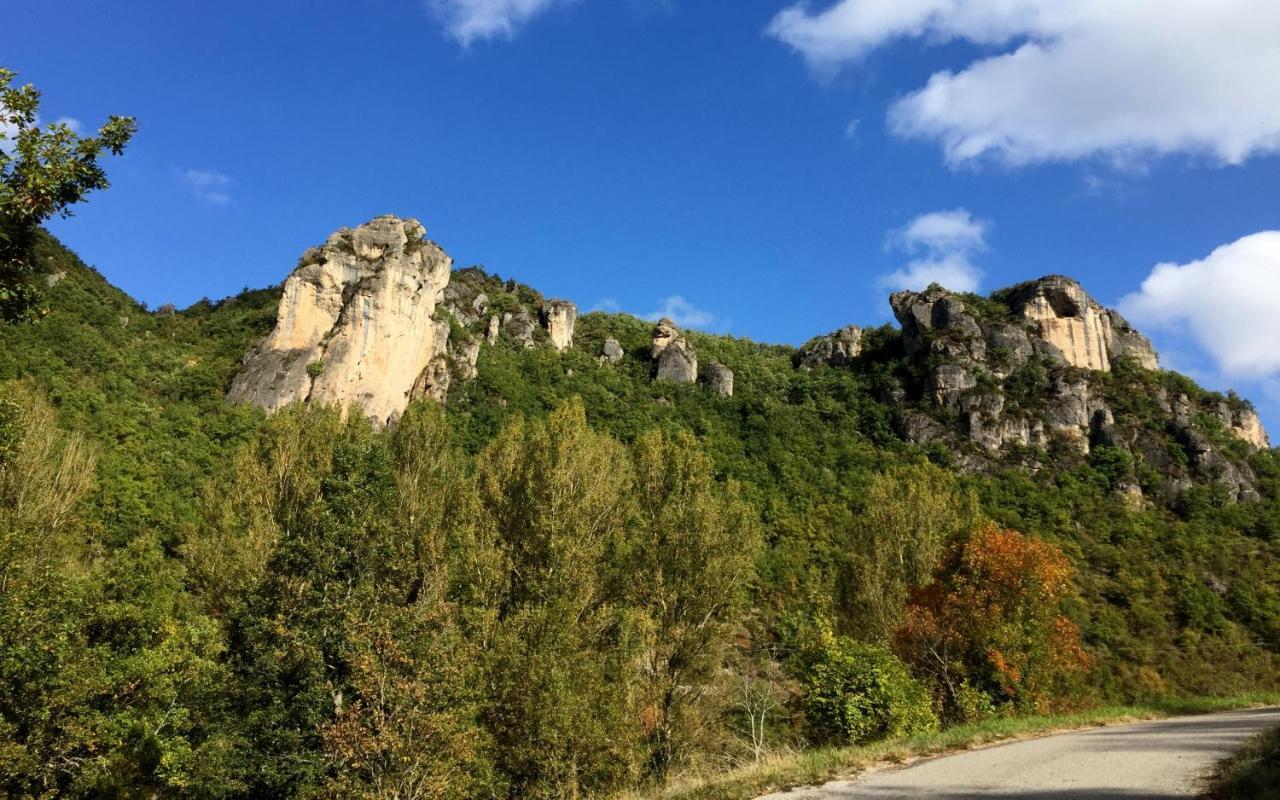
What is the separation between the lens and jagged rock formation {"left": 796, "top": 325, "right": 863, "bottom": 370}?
81.4 metres

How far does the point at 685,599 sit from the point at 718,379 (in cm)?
5062

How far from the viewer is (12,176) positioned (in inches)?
220

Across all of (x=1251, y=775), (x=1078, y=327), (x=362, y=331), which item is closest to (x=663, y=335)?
(x=362, y=331)

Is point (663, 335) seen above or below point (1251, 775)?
above

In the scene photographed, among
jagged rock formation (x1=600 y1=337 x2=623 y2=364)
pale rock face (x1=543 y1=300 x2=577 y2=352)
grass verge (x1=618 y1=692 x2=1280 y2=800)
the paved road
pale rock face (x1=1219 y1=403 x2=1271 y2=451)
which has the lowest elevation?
grass verge (x1=618 y1=692 x2=1280 y2=800)

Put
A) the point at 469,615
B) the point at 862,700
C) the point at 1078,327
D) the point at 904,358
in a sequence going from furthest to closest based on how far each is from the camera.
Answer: the point at 904,358 → the point at 1078,327 → the point at 469,615 → the point at 862,700

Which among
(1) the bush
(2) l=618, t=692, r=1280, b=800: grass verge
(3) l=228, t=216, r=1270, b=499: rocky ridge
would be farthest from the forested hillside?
(3) l=228, t=216, r=1270, b=499: rocky ridge

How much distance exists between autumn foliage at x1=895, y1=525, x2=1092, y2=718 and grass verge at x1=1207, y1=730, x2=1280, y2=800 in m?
10.1

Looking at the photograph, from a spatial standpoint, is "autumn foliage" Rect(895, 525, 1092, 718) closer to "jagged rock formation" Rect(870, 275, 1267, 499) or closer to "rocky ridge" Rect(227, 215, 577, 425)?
"rocky ridge" Rect(227, 215, 577, 425)

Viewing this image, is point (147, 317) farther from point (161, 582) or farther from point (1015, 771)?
point (1015, 771)

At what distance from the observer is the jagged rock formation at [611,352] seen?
233 feet

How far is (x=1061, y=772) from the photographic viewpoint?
808 cm

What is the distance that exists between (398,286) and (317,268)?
17.2 feet

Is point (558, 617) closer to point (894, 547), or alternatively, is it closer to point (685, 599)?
point (685, 599)
